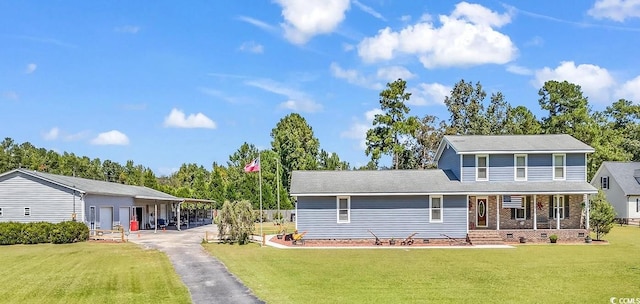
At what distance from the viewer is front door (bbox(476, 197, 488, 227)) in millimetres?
33906

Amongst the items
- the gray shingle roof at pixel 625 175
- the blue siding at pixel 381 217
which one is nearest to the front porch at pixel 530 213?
the blue siding at pixel 381 217

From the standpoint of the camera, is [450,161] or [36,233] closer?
[36,233]

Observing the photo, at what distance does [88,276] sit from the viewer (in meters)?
18.5

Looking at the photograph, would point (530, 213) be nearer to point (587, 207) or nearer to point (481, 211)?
Answer: point (481, 211)

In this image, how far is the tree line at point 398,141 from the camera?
57250 millimetres

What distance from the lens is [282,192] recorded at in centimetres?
6256

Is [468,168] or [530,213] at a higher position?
[468,168]

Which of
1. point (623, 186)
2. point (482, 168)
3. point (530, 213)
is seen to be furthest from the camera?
point (623, 186)

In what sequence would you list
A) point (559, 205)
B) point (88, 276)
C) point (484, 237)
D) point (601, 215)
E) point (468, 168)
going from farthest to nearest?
point (559, 205), point (468, 168), point (601, 215), point (484, 237), point (88, 276)

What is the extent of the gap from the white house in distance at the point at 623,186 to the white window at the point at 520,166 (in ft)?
76.9

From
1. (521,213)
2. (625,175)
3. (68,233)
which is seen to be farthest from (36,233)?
(625,175)

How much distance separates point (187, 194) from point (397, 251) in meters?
41.2

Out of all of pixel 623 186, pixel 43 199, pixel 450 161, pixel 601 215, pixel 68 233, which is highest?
pixel 450 161

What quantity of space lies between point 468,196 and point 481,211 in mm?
2457
